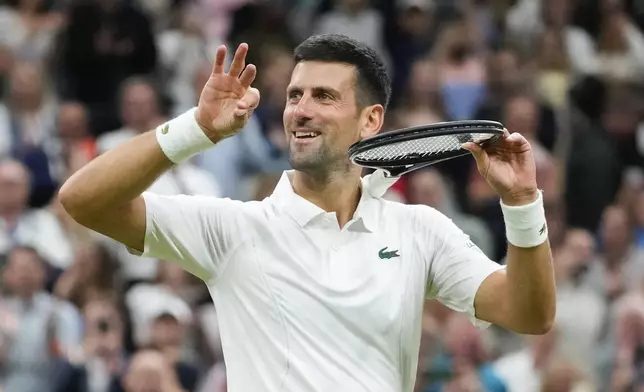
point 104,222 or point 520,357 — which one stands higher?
point 104,222

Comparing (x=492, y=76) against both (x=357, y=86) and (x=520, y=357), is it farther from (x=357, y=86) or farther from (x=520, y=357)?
(x=357, y=86)

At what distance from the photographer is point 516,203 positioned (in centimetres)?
505

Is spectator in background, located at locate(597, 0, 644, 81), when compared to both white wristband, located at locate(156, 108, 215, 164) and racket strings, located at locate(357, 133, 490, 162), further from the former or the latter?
white wristband, located at locate(156, 108, 215, 164)

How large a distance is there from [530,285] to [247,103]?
1142 mm

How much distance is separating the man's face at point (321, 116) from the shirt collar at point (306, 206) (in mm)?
123

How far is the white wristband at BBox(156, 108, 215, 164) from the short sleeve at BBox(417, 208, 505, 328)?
909mm

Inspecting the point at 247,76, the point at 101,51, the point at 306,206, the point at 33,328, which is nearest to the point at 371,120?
the point at 306,206

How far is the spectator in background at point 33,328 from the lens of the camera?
930cm

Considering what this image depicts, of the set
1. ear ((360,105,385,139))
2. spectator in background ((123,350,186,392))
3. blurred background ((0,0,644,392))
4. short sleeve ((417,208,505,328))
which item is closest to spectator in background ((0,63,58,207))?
blurred background ((0,0,644,392))

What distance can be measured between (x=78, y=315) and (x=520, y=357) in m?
2.87

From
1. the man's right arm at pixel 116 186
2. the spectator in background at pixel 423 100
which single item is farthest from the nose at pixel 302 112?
the spectator in background at pixel 423 100

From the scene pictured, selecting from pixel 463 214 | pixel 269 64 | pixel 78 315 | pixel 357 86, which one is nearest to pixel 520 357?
pixel 463 214

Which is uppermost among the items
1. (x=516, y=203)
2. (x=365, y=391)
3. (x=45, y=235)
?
(x=516, y=203)

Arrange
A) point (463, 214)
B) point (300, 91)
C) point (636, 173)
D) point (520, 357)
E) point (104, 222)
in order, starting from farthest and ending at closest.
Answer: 1. point (636, 173)
2. point (463, 214)
3. point (520, 357)
4. point (300, 91)
5. point (104, 222)
